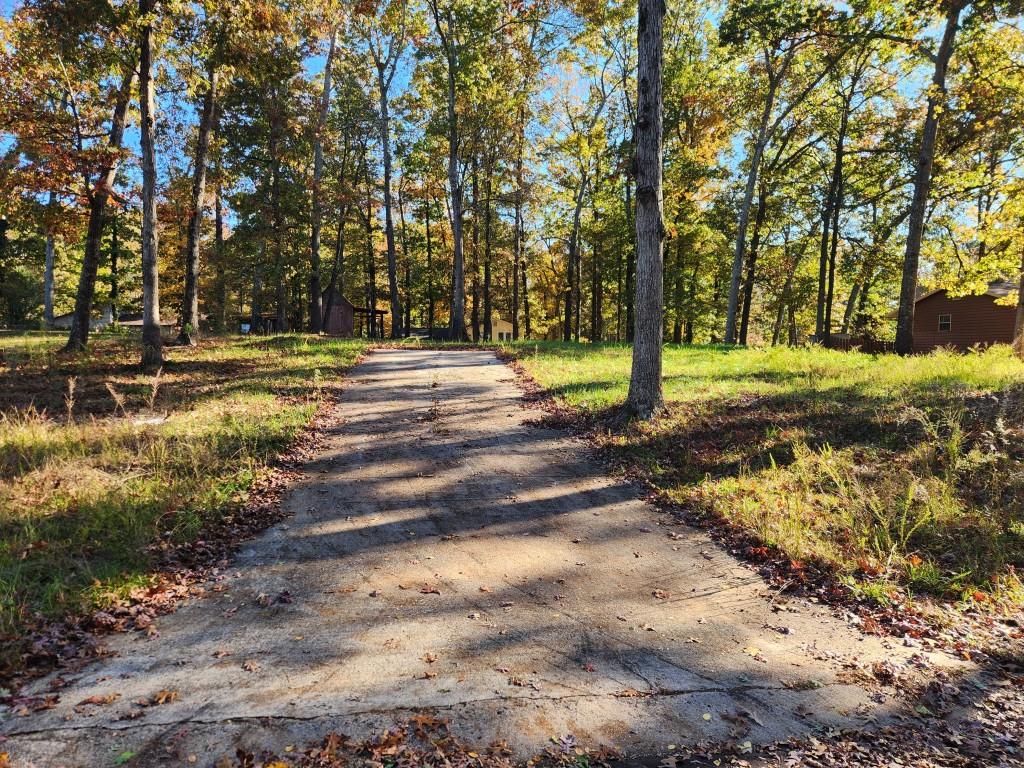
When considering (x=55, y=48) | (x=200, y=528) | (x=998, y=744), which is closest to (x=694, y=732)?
(x=998, y=744)

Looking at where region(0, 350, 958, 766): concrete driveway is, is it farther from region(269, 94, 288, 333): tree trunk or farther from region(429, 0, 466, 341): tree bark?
region(269, 94, 288, 333): tree trunk

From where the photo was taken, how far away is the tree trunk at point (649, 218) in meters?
8.16

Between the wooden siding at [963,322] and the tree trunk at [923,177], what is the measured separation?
1604 centimetres

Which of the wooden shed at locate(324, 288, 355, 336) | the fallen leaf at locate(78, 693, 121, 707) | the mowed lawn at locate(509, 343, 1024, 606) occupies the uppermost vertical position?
the wooden shed at locate(324, 288, 355, 336)

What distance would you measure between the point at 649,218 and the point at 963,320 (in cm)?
3346

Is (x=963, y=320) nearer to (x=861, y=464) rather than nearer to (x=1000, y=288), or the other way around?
(x=1000, y=288)

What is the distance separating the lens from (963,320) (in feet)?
102

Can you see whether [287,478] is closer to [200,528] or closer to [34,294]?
[200,528]

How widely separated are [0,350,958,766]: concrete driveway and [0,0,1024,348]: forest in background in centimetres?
675

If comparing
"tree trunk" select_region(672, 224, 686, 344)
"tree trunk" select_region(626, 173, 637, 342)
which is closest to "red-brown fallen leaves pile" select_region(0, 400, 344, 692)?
"tree trunk" select_region(626, 173, 637, 342)

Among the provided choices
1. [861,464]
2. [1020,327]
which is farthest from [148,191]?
[1020,327]

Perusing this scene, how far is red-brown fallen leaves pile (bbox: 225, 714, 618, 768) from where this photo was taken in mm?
2400

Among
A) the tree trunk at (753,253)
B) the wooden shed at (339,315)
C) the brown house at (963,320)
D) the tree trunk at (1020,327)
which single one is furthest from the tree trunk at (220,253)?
the brown house at (963,320)

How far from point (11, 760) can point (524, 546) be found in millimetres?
3543
